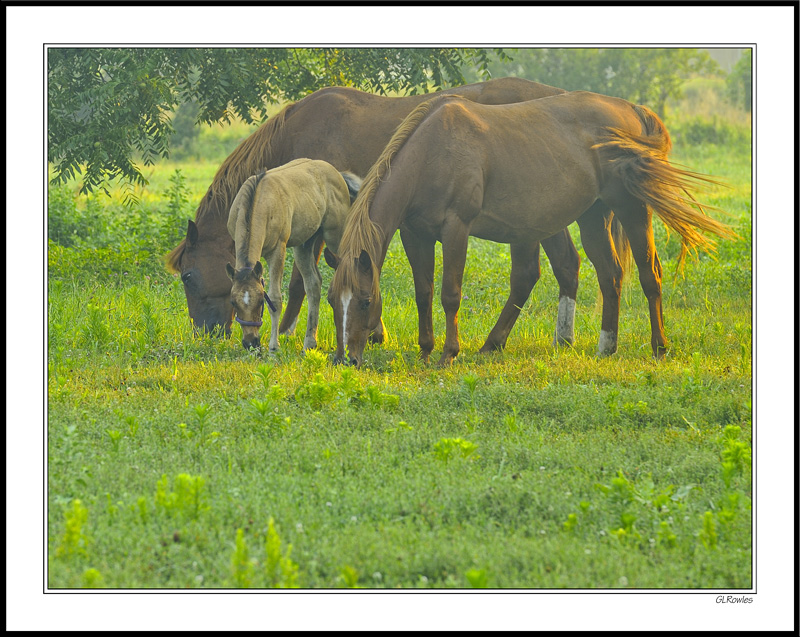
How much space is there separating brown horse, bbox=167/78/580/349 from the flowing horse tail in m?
1.08

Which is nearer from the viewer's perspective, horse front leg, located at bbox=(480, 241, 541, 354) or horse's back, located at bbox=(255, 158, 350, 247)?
horse's back, located at bbox=(255, 158, 350, 247)

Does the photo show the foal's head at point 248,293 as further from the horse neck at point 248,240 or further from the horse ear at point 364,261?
the horse ear at point 364,261

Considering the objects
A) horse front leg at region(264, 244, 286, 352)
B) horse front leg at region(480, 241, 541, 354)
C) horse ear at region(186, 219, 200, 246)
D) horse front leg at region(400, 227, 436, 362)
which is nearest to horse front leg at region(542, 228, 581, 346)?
horse front leg at region(480, 241, 541, 354)

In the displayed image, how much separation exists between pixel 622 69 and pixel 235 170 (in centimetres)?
2502

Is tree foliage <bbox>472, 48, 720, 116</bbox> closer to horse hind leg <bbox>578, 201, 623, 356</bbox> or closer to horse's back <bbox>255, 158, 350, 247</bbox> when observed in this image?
horse hind leg <bbox>578, 201, 623, 356</bbox>

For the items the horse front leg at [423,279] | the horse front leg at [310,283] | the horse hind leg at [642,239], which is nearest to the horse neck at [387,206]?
the horse front leg at [423,279]

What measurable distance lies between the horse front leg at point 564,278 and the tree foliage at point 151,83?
10.4ft

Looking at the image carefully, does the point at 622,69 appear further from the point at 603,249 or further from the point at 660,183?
the point at 660,183

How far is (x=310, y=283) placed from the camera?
8.01 metres

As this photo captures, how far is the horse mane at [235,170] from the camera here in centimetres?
805

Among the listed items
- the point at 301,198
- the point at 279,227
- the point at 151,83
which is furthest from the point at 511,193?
the point at 151,83

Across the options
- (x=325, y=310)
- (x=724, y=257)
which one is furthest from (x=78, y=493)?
(x=724, y=257)

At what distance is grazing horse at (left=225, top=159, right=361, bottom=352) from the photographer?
693 cm

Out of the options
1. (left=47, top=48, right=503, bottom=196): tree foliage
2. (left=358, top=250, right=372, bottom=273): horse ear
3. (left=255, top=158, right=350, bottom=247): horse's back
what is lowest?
(left=358, top=250, right=372, bottom=273): horse ear
